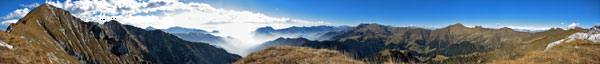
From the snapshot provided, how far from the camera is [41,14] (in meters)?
190

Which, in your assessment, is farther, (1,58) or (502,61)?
(1,58)

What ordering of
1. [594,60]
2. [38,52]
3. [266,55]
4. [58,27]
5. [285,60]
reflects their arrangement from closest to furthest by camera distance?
[594,60], [285,60], [266,55], [38,52], [58,27]

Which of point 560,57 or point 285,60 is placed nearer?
point 560,57

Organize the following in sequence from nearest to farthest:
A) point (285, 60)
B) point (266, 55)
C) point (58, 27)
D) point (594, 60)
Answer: point (594, 60) < point (285, 60) < point (266, 55) < point (58, 27)

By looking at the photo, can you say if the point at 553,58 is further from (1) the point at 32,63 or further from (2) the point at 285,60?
(1) the point at 32,63

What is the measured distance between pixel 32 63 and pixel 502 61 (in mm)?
27452

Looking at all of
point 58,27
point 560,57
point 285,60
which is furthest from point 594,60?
point 58,27

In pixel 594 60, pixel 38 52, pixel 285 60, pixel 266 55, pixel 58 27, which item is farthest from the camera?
pixel 58 27

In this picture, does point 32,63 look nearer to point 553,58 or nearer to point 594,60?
point 553,58

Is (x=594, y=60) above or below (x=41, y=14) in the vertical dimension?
below

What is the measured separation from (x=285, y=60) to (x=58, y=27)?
24228 cm

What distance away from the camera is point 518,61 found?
11.7 m

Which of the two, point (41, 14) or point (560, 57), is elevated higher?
point (41, 14)

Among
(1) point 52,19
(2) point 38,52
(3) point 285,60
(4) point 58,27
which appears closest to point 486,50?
(3) point 285,60
